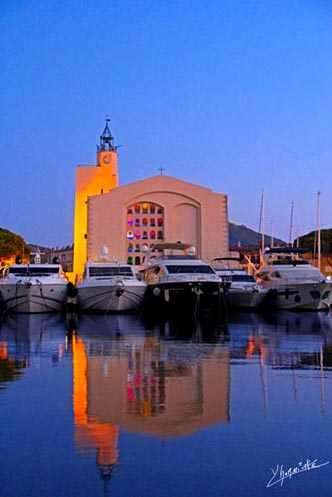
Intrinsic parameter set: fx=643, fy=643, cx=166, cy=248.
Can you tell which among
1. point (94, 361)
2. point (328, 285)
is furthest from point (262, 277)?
point (94, 361)

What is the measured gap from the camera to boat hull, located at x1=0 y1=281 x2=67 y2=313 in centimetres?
3350

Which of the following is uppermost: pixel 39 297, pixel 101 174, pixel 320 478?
pixel 101 174

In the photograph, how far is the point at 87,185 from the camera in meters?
64.4

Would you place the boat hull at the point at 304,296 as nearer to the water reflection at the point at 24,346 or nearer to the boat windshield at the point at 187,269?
the boat windshield at the point at 187,269

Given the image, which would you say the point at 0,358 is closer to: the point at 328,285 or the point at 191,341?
the point at 191,341

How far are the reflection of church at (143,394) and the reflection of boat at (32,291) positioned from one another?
19.0 metres

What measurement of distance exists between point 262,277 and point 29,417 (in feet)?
117

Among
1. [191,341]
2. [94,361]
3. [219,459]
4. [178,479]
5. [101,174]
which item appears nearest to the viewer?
[178,479]

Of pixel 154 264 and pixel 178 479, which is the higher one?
pixel 154 264

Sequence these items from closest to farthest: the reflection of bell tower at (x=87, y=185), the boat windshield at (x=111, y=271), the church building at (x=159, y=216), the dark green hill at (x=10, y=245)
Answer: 1. the boat windshield at (x=111, y=271)
2. the church building at (x=159, y=216)
3. the reflection of bell tower at (x=87, y=185)
4. the dark green hill at (x=10, y=245)

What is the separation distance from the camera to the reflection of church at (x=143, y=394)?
23.7 ft

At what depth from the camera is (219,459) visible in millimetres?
6082

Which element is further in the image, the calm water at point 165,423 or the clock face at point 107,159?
→ the clock face at point 107,159
